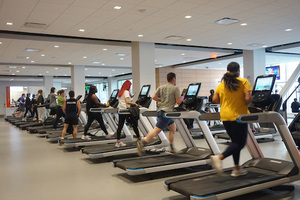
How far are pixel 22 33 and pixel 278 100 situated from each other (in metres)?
7.76

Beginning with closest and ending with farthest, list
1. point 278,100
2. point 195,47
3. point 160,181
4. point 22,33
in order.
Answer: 1. point 160,181
2. point 278,100
3. point 22,33
4. point 195,47

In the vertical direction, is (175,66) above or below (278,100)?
above

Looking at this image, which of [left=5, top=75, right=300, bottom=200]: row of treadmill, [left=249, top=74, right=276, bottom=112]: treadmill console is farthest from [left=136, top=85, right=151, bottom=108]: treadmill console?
[left=249, top=74, right=276, bottom=112]: treadmill console

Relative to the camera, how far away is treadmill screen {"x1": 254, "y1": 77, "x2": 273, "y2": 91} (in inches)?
166

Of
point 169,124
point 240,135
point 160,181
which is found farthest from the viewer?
point 169,124

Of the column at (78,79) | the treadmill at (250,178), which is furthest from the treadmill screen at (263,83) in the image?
the column at (78,79)

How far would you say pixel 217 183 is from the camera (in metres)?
3.22

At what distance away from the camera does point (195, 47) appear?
12617 mm

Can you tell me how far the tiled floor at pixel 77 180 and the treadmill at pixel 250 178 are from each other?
20 centimetres

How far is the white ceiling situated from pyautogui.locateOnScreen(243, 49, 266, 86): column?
0.73m

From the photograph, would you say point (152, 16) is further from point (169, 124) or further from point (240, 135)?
point (240, 135)

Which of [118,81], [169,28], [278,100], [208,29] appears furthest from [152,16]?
[118,81]

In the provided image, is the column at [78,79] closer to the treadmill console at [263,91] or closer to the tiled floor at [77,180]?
the tiled floor at [77,180]

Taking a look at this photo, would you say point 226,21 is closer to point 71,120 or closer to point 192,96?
point 192,96
